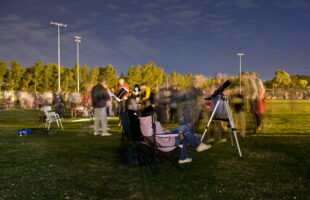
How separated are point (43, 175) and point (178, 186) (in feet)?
7.97

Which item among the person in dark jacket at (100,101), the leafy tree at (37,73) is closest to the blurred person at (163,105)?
the person in dark jacket at (100,101)

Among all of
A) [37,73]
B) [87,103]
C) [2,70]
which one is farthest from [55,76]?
[87,103]

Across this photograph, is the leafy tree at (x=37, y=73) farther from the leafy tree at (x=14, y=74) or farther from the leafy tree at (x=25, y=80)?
the leafy tree at (x=14, y=74)

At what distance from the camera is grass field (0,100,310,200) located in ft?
13.0

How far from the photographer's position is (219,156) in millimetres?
6137

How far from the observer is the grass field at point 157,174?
3.97 metres

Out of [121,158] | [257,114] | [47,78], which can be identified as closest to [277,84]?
[47,78]

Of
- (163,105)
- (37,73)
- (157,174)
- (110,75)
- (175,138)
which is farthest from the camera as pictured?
(110,75)

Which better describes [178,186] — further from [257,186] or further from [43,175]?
[43,175]

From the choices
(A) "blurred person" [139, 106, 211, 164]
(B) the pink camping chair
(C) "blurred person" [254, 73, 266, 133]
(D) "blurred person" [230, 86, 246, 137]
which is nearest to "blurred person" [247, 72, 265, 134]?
(C) "blurred person" [254, 73, 266, 133]

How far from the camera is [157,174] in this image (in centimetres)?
492

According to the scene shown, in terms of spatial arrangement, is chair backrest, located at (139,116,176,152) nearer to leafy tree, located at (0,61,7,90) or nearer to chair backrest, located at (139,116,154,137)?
chair backrest, located at (139,116,154,137)

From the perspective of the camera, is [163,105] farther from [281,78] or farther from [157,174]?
[281,78]

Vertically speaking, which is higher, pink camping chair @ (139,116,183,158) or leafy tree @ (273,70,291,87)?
leafy tree @ (273,70,291,87)
